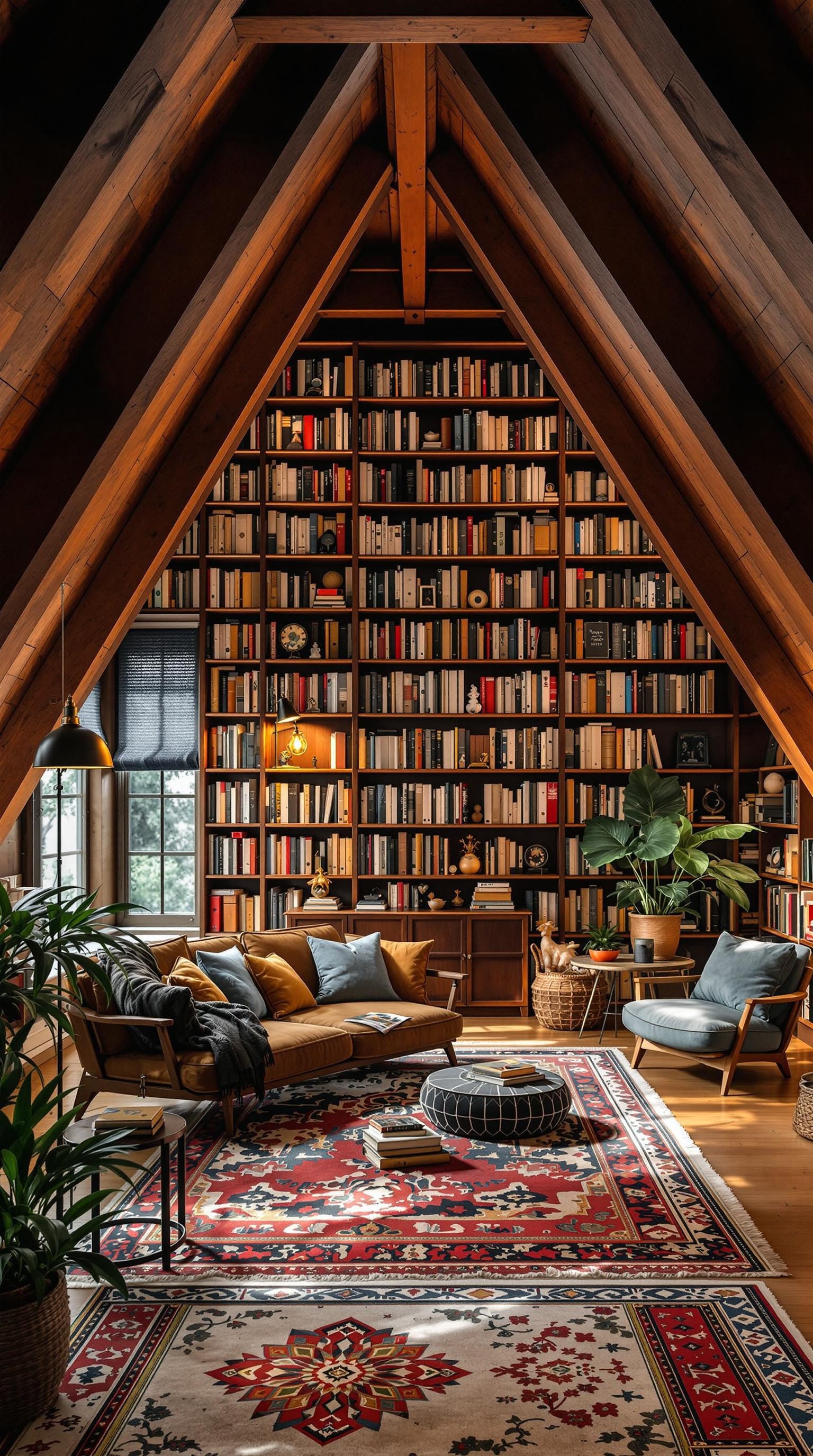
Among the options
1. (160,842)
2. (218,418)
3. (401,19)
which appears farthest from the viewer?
(160,842)

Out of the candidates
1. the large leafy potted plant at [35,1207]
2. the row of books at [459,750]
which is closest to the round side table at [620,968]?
the row of books at [459,750]

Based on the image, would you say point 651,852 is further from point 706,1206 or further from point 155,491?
point 155,491

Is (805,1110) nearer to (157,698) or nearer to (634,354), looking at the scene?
(634,354)

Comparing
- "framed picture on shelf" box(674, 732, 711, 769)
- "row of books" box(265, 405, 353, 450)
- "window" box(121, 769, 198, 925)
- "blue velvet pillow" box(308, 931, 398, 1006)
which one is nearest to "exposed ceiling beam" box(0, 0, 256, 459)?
"blue velvet pillow" box(308, 931, 398, 1006)

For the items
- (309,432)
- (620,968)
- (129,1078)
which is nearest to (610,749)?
(620,968)

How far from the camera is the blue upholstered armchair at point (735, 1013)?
554 centimetres

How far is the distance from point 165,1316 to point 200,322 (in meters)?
3.21

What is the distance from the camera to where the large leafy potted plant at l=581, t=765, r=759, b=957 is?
6.90 metres

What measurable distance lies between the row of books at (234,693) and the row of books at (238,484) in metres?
1.18

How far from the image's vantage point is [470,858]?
7.46m

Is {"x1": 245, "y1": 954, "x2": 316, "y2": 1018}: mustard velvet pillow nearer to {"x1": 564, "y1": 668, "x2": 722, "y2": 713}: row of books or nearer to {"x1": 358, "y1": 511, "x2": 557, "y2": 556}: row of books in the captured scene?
{"x1": 564, "y1": 668, "x2": 722, "y2": 713}: row of books

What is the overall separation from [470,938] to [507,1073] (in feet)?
7.92

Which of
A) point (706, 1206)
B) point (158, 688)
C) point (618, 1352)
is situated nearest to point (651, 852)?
point (706, 1206)

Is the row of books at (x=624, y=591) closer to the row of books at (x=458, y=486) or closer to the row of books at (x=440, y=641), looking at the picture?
the row of books at (x=440, y=641)
